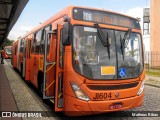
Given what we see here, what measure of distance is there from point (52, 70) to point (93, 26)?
1.80m

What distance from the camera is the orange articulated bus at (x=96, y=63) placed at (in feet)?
20.6

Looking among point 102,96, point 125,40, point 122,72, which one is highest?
point 125,40

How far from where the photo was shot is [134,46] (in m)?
7.23

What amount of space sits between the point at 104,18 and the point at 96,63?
1.32 m

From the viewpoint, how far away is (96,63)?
646 cm

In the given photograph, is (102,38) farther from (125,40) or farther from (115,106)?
(115,106)

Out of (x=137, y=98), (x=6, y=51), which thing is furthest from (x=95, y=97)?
(x=6, y=51)

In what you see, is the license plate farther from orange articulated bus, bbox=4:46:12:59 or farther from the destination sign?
orange articulated bus, bbox=4:46:12:59

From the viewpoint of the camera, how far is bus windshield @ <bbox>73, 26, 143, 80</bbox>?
638 centimetres

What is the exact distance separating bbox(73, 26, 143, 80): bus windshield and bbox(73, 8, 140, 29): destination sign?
272 mm

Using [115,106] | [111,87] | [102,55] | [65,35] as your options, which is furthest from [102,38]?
[115,106]

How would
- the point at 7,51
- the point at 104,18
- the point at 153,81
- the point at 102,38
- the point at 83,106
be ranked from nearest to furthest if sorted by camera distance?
1. the point at 83,106
2. the point at 102,38
3. the point at 104,18
4. the point at 153,81
5. the point at 7,51

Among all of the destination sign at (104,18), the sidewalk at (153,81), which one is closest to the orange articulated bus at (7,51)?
the sidewalk at (153,81)

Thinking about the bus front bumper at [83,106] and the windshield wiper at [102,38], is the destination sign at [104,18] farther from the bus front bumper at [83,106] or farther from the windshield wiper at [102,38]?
the bus front bumper at [83,106]
